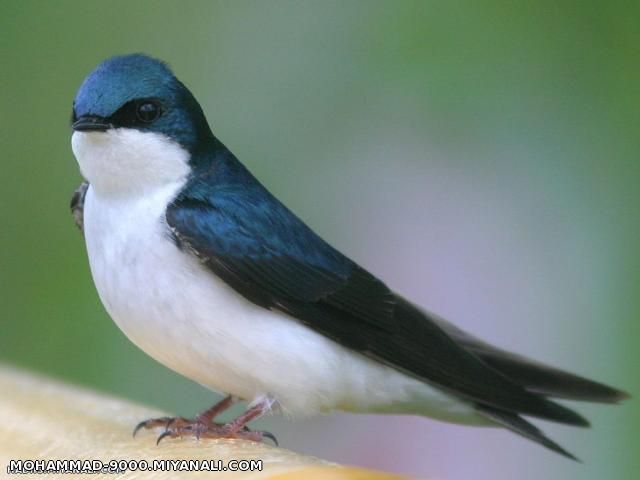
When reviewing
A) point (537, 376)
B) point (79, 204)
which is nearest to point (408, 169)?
point (537, 376)

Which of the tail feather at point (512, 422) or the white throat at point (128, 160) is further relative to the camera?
the tail feather at point (512, 422)

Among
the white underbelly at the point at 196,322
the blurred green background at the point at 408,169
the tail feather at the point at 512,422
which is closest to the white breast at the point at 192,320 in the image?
the white underbelly at the point at 196,322

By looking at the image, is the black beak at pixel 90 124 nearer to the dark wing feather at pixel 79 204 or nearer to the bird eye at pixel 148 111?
the bird eye at pixel 148 111

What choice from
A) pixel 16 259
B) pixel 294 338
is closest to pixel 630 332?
pixel 294 338

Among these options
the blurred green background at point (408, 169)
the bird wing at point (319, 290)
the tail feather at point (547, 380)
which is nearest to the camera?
the bird wing at point (319, 290)

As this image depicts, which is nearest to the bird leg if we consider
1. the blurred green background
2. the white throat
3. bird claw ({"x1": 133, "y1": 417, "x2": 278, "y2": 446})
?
bird claw ({"x1": 133, "y1": 417, "x2": 278, "y2": 446})
